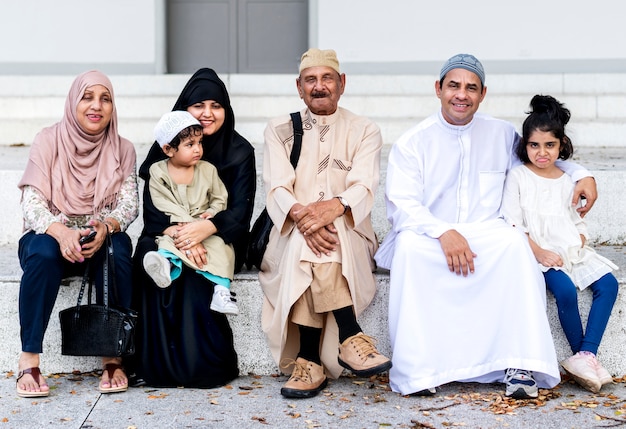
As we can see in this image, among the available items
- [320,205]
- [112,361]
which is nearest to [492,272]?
[320,205]

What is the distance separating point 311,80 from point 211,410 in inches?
Answer: 61.0

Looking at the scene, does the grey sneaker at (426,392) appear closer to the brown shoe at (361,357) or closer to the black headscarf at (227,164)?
the brown shoe at (361,357)

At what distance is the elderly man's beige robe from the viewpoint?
381cm

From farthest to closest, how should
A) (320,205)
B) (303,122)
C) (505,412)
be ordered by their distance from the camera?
(303,122), (320,205), (505,412)

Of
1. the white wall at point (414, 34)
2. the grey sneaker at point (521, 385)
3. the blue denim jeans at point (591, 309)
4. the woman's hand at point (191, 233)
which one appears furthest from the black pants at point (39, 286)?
the white wall at point (414, 34)

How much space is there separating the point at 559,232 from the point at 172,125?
1.82 meters

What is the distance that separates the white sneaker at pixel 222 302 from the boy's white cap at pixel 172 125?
707 mm

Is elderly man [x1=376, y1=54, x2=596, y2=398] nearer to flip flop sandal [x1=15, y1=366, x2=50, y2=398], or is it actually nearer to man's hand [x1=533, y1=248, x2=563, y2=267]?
man's hand [x1=533, y1=248, x2=563, y2=267]

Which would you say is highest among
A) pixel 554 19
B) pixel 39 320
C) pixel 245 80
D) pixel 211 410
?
pixel 554 19

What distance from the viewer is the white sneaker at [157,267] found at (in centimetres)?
373

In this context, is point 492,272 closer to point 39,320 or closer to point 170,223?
point 170,223

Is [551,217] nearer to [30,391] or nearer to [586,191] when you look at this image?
[586,191]

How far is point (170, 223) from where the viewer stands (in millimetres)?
3955

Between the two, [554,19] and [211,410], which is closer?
[211,410]
